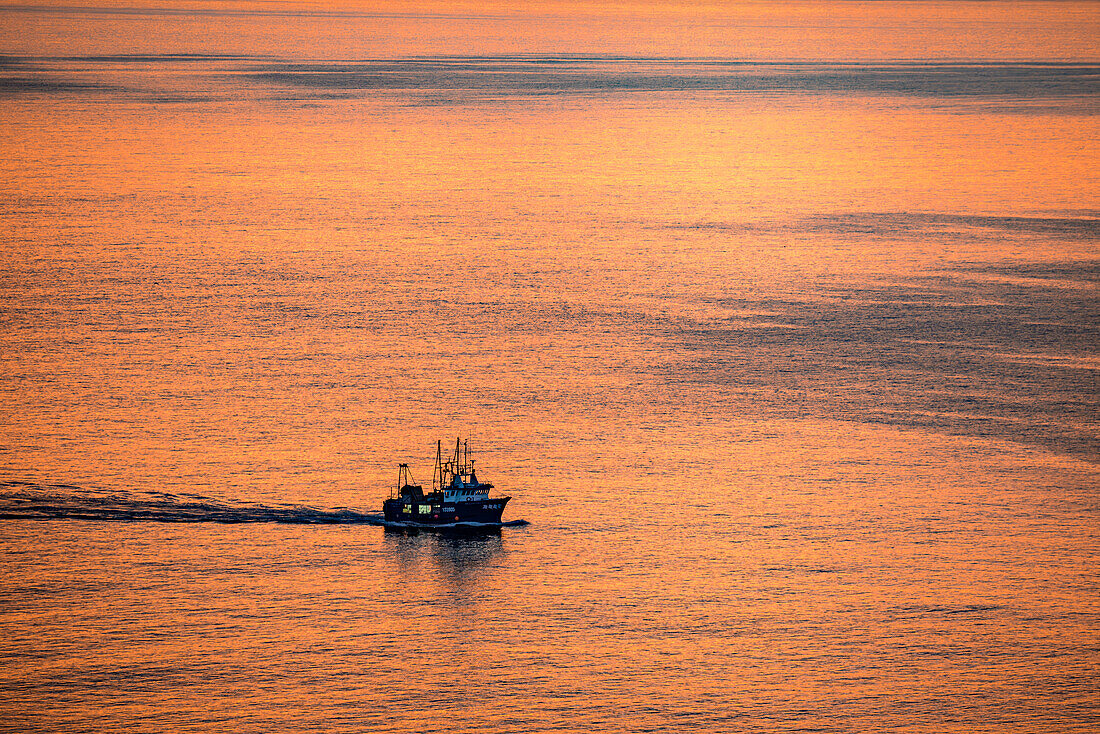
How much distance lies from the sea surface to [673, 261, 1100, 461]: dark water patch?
32 cm

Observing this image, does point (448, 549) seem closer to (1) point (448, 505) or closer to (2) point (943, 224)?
(1) point (448, 505)

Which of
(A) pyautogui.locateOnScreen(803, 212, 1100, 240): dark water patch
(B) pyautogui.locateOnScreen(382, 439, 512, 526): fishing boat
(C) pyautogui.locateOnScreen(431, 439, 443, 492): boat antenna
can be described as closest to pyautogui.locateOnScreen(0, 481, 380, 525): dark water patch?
(B) pyautogui.locateOnScreen(382, 439, 512, 526): fishing boat

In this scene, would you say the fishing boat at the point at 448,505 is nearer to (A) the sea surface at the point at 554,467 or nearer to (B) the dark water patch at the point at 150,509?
(A) the sea surface at the point at 554,467

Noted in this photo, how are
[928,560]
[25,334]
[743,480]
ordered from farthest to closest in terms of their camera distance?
[25,334]
[743,480]
[928,560]

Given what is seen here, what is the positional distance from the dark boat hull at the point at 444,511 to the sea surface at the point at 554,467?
822 mm

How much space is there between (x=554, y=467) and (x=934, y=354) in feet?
94.9

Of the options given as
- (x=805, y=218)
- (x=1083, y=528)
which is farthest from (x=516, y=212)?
(x=1083, y=528)

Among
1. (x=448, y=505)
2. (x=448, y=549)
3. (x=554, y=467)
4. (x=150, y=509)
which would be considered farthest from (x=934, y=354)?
(x=150, y=509)

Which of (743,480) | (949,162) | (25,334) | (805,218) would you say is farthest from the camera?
(949,162)

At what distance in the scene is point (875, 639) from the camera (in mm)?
57000

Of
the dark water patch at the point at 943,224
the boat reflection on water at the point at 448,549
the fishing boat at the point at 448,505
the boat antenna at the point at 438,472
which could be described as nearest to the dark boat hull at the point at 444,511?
the fishing boat at the point at 448,505

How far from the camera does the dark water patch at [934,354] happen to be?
78.5 metres

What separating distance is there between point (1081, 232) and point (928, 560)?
66103 millimetres

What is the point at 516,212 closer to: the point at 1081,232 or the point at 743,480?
the point at 1081,232
